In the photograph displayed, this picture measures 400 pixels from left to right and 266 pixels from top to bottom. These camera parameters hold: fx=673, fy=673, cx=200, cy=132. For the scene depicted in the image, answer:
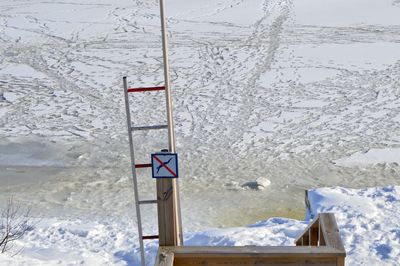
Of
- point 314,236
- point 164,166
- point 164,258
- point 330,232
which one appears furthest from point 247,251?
point 314,236

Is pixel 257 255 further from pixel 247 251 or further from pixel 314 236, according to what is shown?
pixel 314 236

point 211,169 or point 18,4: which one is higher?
point 18,4

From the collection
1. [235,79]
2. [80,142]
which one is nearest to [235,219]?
[80,142]

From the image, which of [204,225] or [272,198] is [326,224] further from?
[272,198]

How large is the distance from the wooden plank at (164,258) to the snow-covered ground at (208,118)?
12.5ft

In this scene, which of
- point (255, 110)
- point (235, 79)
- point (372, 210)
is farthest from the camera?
point (235, 79)

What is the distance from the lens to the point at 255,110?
16469mm

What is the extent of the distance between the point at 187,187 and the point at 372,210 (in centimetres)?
421

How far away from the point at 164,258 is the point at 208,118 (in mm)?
11537

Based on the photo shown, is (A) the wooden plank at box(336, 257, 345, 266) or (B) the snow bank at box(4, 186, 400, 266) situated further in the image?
(B) the snow bank at box(4, 186, 400, 266)

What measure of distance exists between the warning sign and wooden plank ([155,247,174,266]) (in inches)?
20.9

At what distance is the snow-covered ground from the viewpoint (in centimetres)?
1116

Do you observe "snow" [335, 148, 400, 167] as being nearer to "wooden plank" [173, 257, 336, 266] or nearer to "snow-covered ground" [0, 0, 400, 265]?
"snow-covered ground" [0, 0, 400, 265]

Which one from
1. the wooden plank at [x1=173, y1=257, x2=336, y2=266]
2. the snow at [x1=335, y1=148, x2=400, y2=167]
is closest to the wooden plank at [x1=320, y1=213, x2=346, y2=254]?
the wooden plank at [x1=173, y1=257, x2=336, y2=266]
